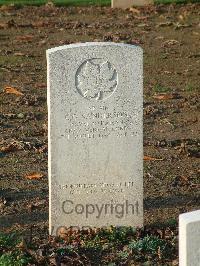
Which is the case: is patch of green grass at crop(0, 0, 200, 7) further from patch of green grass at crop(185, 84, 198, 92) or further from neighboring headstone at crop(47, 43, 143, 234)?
neighboring headstone at crop(47, 43, 143, 234)

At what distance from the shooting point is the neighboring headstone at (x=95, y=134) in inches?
289

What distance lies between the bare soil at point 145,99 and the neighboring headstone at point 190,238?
10.5 ft

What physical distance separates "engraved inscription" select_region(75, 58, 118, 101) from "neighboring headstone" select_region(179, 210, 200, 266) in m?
2.73

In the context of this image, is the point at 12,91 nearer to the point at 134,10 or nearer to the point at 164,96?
the point at 164,96

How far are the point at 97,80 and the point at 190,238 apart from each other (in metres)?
2.87

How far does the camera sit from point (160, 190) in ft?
28.9

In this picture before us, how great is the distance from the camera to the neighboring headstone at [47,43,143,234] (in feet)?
24.1

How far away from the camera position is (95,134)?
24.5 feet

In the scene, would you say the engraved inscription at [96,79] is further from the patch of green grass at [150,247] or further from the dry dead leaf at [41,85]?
the dry dead leaf at [41,85]

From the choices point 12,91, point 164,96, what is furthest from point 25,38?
point 164,96

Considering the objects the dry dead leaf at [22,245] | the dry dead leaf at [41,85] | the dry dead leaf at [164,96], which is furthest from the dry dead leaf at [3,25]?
the dry dead leaf at [22,245]

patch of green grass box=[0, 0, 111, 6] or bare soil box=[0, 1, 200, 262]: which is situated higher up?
patch of green grass box=[0, 0, 111, 6]

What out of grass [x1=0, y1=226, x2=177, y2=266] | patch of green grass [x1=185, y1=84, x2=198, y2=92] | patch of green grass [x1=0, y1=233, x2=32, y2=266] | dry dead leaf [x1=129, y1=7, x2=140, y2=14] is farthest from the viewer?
dry dead leaf [x1=129, y1=7, x2=140, y2=14]

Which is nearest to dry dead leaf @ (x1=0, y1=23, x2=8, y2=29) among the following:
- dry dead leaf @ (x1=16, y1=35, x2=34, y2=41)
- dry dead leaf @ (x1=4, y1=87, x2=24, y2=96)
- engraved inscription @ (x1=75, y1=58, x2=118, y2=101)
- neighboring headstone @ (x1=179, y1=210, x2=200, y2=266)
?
dry dead leaf @ (x1=16, y1=35, x2=34, y2=41)
